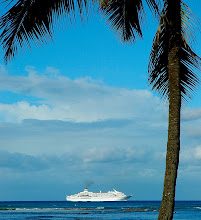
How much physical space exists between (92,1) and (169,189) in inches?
136

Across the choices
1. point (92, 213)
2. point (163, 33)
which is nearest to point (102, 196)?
point (92, 213)

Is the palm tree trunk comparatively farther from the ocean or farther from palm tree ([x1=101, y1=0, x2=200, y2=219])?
the ocean

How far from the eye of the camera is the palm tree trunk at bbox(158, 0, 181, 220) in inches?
275

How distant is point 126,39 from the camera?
8.83m

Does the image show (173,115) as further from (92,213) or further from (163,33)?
(92,213)

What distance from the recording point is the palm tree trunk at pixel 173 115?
699cm

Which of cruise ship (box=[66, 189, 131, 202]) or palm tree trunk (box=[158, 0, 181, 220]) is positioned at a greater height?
cruise ship (box=[66, 189, 131, 202])

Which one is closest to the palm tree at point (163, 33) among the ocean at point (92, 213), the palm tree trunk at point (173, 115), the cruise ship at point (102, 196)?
the palm tree trunk at point (173, 115)

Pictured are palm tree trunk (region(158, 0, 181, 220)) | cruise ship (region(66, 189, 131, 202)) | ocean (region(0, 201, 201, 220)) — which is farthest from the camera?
cruise ship (region(66, 189, 131, 202))

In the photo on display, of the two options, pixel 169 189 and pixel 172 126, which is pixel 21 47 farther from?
pixel 169 189

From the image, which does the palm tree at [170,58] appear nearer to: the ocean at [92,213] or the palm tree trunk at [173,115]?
the palm tree trunk at [173,115]

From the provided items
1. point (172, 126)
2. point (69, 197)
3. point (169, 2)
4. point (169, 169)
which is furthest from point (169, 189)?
point (69, 197)

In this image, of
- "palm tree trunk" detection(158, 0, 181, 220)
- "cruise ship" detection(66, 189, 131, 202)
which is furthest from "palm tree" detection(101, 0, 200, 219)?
"cruise ship" detection(66, 189, 131, 202)

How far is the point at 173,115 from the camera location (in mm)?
7207
